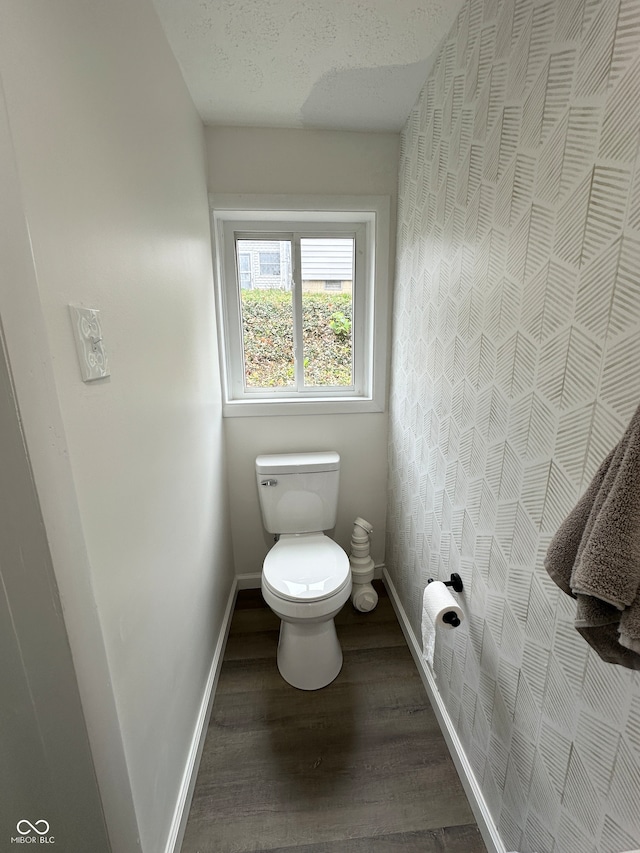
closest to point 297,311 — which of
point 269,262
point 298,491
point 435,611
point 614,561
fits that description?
point 269,262

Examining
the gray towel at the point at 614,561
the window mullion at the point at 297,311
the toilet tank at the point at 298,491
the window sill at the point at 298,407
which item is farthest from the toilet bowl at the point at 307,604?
the gray towel at the point at 614,561

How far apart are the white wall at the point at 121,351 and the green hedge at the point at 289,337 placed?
0.58 metres

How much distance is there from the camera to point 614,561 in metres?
0.46

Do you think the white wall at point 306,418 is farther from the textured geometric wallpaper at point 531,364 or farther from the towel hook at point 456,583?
the towel hook at point 456,583

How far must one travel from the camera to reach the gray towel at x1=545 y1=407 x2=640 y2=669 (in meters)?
0.46

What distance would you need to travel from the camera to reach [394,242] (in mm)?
1730

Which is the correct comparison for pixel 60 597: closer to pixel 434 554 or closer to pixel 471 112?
pixel 434 554

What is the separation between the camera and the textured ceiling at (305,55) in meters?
1.03

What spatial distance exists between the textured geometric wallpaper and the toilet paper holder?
0.03m

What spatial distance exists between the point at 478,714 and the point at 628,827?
1.65ft

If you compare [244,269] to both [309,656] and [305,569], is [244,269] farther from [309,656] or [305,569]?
[309,656]

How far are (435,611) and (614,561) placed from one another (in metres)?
0.74

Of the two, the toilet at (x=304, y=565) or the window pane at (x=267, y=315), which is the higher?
the window pane at (x=267, y=315)

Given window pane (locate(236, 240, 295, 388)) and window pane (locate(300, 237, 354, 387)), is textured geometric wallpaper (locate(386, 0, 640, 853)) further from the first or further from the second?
window pane (locate(236, 240, 295, 388))
